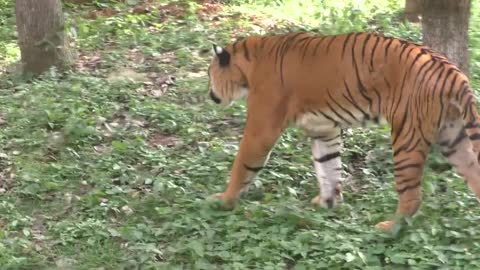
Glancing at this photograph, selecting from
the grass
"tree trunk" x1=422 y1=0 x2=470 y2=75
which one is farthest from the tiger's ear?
"tree trunk" x1=422 y1=0 x2=470 y2=75

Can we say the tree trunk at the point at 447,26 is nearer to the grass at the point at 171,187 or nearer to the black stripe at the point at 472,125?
the grass at the point at 171,187

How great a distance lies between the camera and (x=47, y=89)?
315 inches

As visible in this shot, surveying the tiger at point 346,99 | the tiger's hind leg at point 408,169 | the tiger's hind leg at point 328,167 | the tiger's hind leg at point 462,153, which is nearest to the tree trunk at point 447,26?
the tiger at point 346,99

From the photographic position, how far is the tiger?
191 inches

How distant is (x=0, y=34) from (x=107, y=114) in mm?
3997

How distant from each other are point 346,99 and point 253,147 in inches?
28.5

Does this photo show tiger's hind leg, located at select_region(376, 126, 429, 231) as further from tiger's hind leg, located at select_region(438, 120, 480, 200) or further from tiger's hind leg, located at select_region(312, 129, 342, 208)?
tiger's hind leg, located at select_region(312, 129, 342, 208)

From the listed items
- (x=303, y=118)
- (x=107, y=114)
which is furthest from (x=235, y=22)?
(x=303, y=118)

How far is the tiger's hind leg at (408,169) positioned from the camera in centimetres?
488

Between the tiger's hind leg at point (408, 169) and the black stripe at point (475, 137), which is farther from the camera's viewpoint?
the tiger's hind leg at point (408, 169)

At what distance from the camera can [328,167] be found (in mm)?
5734

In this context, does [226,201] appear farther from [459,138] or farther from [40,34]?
[40,34]

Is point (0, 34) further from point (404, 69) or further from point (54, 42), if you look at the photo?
point (404, 69)

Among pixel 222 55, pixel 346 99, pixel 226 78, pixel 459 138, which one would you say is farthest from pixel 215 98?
pixel 459 138
